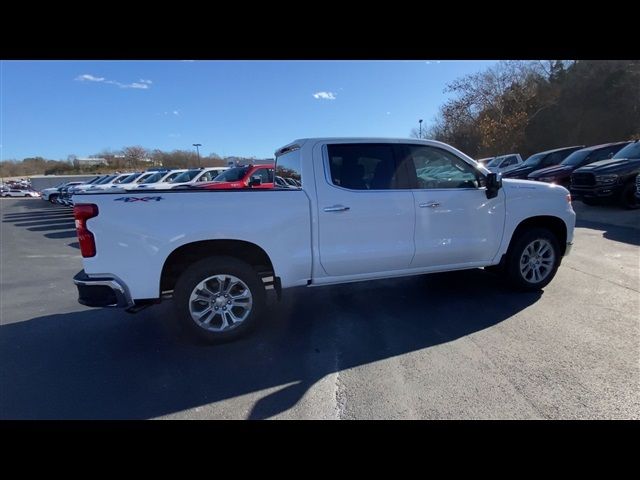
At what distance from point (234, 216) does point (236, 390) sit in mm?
1551

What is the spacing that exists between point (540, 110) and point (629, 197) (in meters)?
28.5

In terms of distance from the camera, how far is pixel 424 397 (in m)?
2.58

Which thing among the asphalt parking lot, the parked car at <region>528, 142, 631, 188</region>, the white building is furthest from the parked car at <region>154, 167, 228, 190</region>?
the white building

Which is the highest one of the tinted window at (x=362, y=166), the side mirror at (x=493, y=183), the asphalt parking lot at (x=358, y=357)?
the tinted window at (x=362, y=166)

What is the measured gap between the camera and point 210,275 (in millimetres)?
3332

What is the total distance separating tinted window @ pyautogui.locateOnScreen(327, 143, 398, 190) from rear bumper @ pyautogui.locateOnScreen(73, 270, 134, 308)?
2.32 m

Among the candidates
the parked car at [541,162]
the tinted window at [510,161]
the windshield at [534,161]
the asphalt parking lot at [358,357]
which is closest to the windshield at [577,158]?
the parked car at [541,162]

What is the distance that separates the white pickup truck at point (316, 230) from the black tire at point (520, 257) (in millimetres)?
14

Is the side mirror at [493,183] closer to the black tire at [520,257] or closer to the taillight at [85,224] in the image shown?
the black tire at [520,257]

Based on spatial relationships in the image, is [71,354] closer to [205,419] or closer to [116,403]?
[116,403]

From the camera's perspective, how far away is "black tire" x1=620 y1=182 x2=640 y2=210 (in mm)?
10195

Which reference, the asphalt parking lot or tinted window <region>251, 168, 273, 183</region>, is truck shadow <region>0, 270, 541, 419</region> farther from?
tinted window <region>251, 168, 273, 183</region>

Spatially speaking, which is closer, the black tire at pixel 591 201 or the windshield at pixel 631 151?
the windshield at pixel 631 151

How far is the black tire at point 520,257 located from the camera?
442cm
